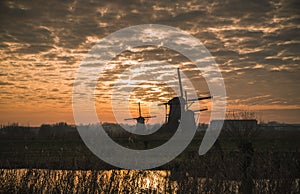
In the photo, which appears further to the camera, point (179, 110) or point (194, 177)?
point (179, 110)

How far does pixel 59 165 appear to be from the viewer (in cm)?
989

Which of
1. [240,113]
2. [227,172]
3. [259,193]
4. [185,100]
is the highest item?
[185,100]

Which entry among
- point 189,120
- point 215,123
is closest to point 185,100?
point 189,120

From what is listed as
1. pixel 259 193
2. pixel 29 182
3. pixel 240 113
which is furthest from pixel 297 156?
pixel 240 113

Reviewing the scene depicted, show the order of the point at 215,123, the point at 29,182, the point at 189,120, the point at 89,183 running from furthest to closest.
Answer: the point at 215,123 → the point at 189,120 → the point at 29,182 → the point at 89,183

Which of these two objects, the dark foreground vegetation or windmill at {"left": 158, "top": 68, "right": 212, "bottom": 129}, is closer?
the dark foreground vegetation

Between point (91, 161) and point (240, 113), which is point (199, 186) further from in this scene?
point (240, 113)

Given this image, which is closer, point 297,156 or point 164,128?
point 297,156

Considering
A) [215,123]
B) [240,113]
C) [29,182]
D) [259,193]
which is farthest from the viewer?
[215,123]

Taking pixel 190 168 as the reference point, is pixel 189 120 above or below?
above

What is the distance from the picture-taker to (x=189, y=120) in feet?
162

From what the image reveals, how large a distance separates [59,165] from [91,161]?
1.06 meters

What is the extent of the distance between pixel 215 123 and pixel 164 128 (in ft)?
188

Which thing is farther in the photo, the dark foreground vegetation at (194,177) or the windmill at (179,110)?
the windmill at (179,110)
